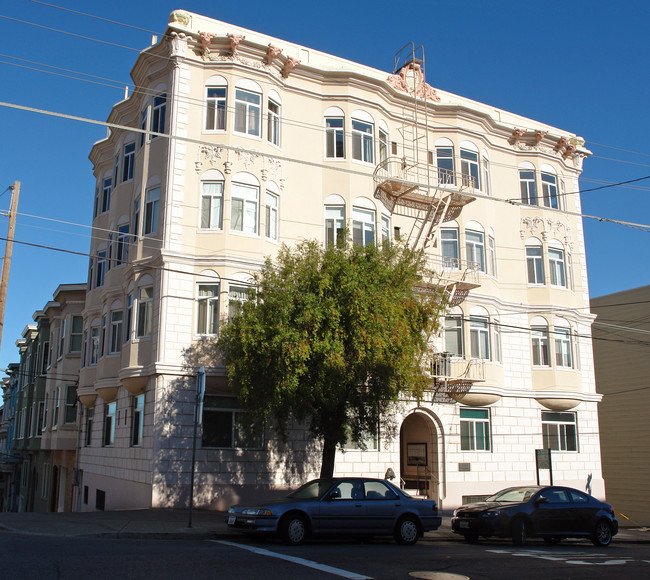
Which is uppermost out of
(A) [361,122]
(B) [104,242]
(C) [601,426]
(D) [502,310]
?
(A) [361,122]

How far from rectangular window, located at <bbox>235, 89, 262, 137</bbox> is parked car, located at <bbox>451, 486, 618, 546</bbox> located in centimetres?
1390

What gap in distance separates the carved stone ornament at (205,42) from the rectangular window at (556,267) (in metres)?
16.1

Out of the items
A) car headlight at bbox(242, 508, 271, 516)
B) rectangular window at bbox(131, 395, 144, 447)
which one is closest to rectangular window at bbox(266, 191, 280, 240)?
rectangular window at bbox(131, 395, 144, 447)

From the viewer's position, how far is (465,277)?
25.9 meters

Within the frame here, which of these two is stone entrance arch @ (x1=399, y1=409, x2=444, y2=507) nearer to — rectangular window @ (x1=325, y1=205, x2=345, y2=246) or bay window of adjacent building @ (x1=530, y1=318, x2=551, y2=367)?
bay window of adjacent building @ (x1=530, y1=318, x2=551, y2=367)

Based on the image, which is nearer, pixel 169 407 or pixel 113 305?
pixel 169 407

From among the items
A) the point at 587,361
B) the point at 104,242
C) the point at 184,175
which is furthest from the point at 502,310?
the point at 104,242

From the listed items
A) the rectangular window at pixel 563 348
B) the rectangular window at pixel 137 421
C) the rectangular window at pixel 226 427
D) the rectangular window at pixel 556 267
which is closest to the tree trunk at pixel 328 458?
the rectangular window at pixel 226 427

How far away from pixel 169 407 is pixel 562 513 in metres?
11.2

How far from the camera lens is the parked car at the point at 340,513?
13.6m

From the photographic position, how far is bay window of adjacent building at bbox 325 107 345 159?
25.0 metres

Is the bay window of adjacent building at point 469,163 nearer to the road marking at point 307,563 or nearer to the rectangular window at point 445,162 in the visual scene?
the rectangular window at point 445,162

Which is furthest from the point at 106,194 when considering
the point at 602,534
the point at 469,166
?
the point at 602,534

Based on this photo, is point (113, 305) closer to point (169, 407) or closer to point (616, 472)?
point (169, 407)
